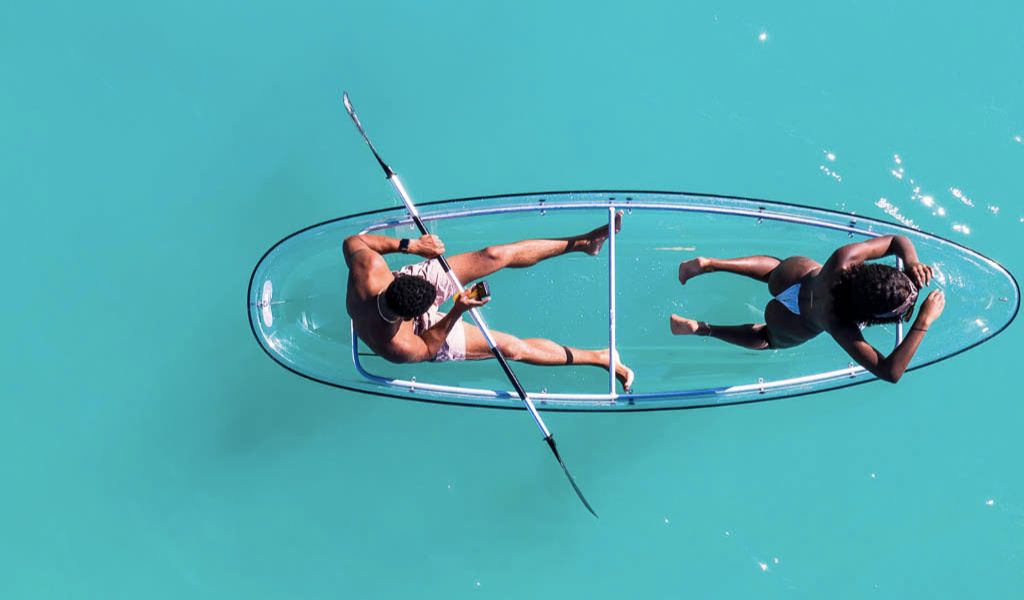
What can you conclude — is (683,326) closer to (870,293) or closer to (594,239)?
(594,239)

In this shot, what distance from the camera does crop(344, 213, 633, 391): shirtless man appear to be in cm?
321

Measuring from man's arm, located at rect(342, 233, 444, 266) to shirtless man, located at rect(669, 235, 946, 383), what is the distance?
50.6 inches

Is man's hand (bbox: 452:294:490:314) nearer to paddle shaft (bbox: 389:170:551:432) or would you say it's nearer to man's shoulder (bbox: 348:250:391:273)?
paddle shaft (bbox: 389:170:551:432)

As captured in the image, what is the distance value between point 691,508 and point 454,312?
2.18 metres

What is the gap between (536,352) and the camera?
148 inches

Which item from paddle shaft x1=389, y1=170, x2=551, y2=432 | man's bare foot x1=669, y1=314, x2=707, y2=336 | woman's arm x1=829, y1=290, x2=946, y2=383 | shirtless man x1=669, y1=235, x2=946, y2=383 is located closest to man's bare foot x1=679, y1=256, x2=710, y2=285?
shirtless man x1=669, y1=235, x2=946, y2=383

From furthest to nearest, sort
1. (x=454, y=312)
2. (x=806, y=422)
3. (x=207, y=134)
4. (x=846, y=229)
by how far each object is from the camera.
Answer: (x=207, y=134) < (x=806, y=422) < (x=846, y=229) < (x=454, y=312)

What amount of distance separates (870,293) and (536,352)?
162 centimetres

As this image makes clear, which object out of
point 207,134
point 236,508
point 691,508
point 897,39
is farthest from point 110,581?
point 897,39

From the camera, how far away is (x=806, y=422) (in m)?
4.46

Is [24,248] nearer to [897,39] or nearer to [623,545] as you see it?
[623,545]

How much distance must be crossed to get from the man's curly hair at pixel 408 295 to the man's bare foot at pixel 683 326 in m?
1.34

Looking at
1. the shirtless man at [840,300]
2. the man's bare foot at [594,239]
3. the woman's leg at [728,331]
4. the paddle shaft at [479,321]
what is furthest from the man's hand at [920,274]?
the paddle shaft at [479,321]

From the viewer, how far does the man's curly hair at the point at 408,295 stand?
3.08m
